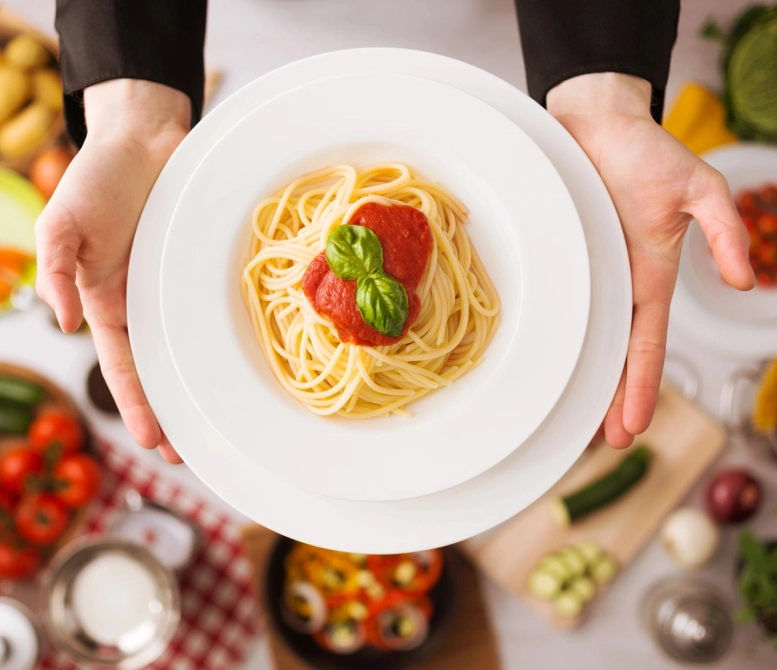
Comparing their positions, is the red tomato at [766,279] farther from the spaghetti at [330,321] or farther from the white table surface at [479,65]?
the spaghetti at [330,321]

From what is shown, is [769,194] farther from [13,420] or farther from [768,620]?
[13,420]

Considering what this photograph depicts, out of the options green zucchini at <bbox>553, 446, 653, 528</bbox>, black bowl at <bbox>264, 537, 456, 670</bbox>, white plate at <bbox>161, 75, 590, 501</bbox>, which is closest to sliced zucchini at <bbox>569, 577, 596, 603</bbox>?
green zucchini at <bbox>553, 446, 653, 528</bbox>

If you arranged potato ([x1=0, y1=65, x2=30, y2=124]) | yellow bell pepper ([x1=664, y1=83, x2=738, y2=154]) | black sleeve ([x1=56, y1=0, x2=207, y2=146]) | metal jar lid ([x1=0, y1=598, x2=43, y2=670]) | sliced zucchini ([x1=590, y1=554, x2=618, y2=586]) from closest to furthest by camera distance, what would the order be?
1. black sleeve ([x1=56, y1=0, x2=207, y2=146])
2. metal jar lid ([x1=0, y1=598, x2=43, y2=670])
3. potato ([x1=0, y1=65, x2=30, y2=124])
4. sliced zucchini ([x1=590, y1=554, x2=618, y2=586])
5. yellow bell pepper ([x1=664, y1=83, x2=738, y2=154])

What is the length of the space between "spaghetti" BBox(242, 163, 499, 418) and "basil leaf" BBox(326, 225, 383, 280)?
0.60ft

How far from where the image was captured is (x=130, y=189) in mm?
2461

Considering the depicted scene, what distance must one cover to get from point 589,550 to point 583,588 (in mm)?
201

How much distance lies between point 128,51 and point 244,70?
1261 mm

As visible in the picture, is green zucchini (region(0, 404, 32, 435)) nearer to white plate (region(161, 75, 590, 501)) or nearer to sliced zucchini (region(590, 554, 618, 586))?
A: white plate (region(161, 75, 590, 501))

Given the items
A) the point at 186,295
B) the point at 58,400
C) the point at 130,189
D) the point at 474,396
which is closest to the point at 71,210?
the point at 130,189

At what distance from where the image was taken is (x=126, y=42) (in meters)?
2.59

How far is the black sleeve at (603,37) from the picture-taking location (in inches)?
101

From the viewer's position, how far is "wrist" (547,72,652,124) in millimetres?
2602

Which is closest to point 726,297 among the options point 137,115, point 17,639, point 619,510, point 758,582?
point 619,510

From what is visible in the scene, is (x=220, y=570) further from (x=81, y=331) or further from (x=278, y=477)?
(x=278, y=477)
